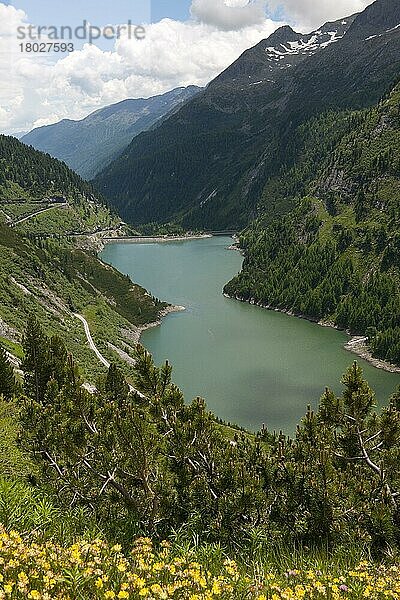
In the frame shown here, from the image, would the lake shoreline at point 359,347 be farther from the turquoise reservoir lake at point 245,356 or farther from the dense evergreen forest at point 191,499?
the dense evergreen forest at point 191,499

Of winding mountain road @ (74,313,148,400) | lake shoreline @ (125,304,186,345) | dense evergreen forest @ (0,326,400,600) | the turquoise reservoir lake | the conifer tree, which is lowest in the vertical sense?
lake shoreline @ (125,304,186,345)

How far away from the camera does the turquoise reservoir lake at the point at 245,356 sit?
5119 centimetres

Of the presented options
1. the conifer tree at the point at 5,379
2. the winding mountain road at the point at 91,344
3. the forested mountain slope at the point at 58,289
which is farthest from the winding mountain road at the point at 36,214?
the conifer tree at the point at 5,379

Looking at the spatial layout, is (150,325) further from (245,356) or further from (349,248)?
(349,248)

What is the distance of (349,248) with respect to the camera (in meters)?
97.6

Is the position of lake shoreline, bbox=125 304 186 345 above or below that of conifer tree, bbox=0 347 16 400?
below

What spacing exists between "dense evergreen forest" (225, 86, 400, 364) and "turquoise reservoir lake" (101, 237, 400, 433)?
4.28 meters

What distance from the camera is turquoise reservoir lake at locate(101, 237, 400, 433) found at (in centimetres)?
5119

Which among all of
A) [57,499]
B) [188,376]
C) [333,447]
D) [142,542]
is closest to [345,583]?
[142,542]

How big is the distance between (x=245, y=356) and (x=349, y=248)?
41.5 m

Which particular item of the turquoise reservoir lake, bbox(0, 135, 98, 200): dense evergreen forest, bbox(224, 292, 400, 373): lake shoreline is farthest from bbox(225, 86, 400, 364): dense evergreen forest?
bbox(0, 135, 98, 200): dense evergreen forest

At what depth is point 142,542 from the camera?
22.2ft

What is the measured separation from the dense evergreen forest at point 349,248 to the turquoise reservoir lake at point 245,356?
428 cm

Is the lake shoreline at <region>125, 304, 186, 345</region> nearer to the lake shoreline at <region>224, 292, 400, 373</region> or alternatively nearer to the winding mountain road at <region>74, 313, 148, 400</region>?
the winding mountain road at <region>74, 313, 148, 400</region>
